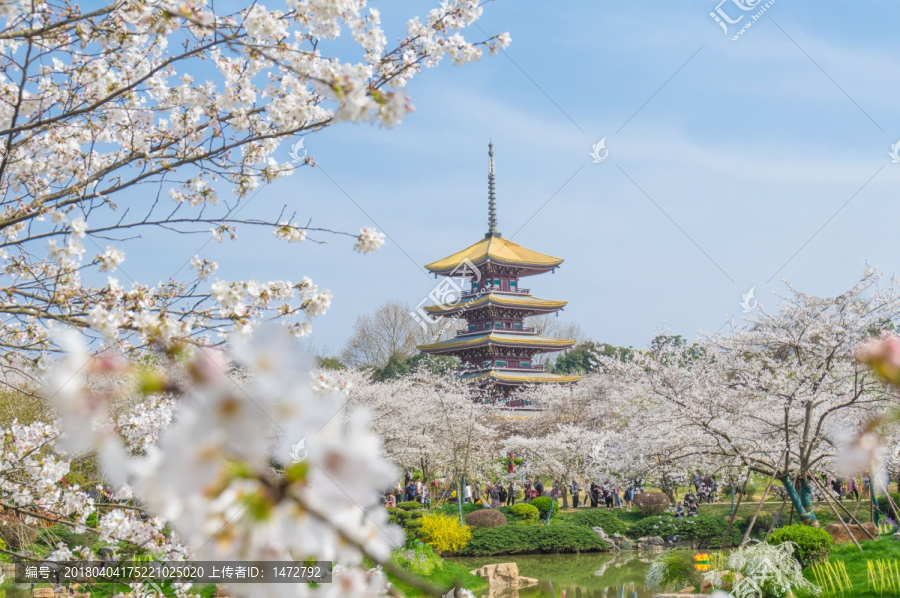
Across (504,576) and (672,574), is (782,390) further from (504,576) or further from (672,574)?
(504,576)

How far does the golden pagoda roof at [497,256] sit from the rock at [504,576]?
2053cm

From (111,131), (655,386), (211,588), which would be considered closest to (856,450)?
(111,131)

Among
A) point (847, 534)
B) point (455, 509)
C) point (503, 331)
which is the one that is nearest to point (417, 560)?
point (847, 534)

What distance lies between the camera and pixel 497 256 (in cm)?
3322

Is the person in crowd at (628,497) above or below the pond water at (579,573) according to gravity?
above

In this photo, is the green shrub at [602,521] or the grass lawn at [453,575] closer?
the grass lawn at [453,575]

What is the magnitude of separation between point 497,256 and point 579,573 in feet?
66.4

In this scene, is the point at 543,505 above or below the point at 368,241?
below

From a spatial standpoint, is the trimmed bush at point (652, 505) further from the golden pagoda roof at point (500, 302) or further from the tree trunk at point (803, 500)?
the golden pagoda roof at point (500, 302)

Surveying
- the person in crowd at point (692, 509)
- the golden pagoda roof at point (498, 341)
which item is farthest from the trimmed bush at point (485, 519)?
the golden pagoda roof at point (498, 341)

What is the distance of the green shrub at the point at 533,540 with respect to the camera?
54.0 feet

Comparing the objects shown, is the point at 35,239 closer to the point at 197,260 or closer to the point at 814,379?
the point at 197,260

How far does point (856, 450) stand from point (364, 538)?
1.55 metres

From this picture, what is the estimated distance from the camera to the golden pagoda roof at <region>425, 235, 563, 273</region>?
110ft
